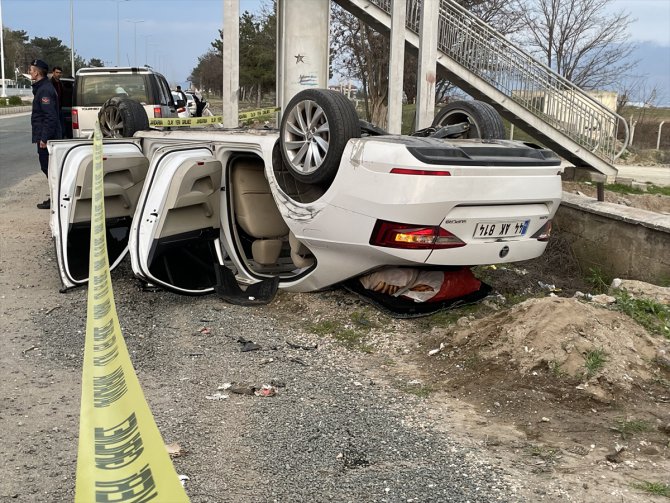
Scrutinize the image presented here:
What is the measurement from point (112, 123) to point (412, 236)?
4.67 m

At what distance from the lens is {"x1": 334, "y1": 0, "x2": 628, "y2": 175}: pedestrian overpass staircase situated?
14.1 metres

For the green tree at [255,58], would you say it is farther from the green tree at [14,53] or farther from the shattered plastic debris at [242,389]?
the green tree at [14,53]

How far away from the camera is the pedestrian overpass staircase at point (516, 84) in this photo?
1409 centimetres

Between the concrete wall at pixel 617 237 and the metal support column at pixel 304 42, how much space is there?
247 inches

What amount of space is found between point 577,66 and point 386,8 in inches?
424

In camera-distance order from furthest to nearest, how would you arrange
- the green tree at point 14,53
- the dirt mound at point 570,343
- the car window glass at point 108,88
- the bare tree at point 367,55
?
the green tree at point 14,53 → the bare tree at point 367,55 → the car window glass at point 108,88 → the dirt mound at point 570,343

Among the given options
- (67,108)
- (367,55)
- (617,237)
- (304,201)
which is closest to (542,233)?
(304,201)

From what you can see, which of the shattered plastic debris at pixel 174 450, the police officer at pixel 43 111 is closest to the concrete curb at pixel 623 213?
the shattered plastic debris at pixel 174 450

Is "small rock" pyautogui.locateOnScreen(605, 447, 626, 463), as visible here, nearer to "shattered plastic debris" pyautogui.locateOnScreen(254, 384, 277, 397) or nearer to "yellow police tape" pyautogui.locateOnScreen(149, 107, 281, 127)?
"shattered plastic debris" pyautogui.locateOnScreen(254, 384, 277, 397)

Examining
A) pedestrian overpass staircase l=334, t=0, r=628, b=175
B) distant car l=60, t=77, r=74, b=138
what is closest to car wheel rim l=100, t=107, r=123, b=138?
distant car l=60, t=77, r=74, b=138

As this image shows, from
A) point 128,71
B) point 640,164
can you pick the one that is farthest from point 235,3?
point 640,164

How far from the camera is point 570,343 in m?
4.32

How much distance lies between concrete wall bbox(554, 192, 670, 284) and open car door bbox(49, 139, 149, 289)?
468 centimetres

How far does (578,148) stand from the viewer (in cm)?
1428
